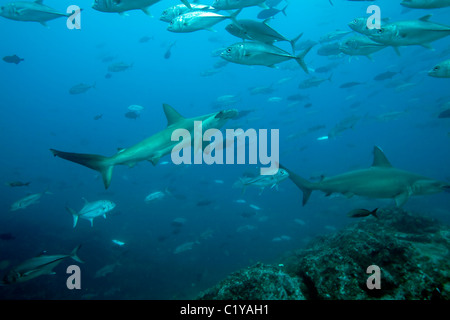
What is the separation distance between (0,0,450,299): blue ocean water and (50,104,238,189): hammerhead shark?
22.0 feet

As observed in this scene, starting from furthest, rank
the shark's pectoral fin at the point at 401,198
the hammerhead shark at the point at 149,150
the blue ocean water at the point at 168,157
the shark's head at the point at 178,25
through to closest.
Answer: the blue ocean water at the point at 168,157 → the shark's head at the point at 178,25 → the shark's pectoral fin at the point at 401,198 → the hammerhead shark at the point at 149,150

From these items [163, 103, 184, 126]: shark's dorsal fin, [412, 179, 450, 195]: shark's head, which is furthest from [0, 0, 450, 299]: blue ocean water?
[163, 103, 184, 126]: shark's dorsal fin

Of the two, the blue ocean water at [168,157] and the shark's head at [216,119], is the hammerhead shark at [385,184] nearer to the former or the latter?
the shark's head at [216,119]

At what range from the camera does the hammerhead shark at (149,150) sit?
3826 millimetres

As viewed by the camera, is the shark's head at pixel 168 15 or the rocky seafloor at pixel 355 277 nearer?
the rocky seafloor at pixel 355 277

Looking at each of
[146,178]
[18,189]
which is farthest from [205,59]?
[18,189]

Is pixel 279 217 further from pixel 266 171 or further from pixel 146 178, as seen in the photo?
pixel 146 178

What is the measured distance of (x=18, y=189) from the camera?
56969 millimetres

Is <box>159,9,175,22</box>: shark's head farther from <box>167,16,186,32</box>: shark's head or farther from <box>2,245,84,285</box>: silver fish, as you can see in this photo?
<box>2,245,84,285</box>: silver fish

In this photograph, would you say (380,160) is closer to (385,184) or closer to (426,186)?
(385,184)

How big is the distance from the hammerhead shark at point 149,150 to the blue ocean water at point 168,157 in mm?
6706

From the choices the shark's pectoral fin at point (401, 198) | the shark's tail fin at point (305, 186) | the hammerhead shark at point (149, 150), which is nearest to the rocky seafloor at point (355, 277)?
the shark's pectoral fin at point (401, 198)

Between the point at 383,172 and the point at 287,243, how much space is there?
63.6 feet

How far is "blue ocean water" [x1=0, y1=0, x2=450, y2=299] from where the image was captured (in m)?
17.4
